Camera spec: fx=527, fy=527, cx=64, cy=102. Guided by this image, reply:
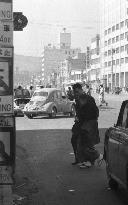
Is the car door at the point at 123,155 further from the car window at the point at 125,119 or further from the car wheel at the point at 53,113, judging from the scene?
the car wheel at the point at 53,113

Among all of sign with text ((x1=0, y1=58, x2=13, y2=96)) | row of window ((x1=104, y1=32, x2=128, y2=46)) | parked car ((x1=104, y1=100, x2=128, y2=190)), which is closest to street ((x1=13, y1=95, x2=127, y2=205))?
parked car ((x1=104, y1=100, x2=128, y2=190))

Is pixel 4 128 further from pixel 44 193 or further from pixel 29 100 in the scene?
pixel 29 100

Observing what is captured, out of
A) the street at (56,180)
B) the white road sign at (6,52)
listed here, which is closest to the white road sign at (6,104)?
the white road sign at (6,52)

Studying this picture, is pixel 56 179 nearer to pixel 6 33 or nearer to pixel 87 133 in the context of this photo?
pixel 87 133

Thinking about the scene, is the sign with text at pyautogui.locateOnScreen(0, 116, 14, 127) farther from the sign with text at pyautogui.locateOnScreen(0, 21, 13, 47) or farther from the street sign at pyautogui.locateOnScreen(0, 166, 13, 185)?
the sign with text at pyautogui.locateOnScreen(0, 21, 13, 47)

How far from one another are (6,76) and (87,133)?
18.5 feet

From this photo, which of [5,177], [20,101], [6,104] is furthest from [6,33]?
[20,101]

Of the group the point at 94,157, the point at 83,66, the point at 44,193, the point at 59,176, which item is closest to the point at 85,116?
the point at 94,157

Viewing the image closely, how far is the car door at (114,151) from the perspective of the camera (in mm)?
7773

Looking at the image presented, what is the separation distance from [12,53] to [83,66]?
497 feet

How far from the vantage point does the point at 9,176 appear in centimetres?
612

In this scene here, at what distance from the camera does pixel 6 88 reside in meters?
5.93

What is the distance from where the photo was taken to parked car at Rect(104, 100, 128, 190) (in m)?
7.28

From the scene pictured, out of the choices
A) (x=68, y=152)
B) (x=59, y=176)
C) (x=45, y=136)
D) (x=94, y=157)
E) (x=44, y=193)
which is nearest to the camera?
(x=44, y=193)
